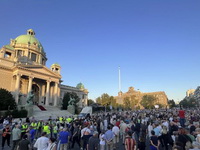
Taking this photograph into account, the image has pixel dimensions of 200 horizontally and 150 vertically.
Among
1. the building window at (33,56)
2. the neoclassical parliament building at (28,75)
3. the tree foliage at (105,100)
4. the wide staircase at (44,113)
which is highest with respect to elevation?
the building window at (33,56)

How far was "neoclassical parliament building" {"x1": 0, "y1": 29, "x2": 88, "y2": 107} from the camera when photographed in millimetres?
41500

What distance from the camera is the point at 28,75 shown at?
139 feet

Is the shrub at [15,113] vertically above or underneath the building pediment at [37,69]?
underneath

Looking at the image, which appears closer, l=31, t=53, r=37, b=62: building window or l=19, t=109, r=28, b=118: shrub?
l=19, t=109, r=28, b=118: shrub

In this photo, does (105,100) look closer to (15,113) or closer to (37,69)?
(37,69)

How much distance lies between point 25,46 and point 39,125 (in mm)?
48771

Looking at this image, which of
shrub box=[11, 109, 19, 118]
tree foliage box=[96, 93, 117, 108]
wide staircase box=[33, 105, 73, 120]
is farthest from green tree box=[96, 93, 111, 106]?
shrub box=[11, 109, 19, 118]

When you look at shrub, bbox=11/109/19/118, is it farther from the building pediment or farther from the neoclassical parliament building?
the building pediment

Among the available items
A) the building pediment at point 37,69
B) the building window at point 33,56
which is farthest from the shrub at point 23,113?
the building window at point 33,56

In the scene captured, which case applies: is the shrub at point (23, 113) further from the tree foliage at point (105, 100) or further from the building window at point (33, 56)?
the tree foliage at point (105, 100)

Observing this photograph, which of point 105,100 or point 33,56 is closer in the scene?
point 33,56

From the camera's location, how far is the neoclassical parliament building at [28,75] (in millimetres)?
41500

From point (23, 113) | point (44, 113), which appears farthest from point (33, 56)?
point (23, 113)

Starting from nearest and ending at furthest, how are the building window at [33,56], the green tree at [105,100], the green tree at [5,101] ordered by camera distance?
the green tree at [5,101], the building window at [33,56], the green tree at [105,100]
